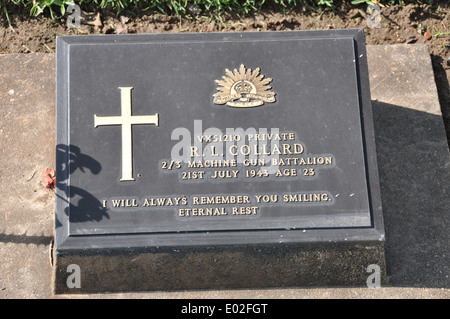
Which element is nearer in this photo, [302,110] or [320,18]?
[302,110]

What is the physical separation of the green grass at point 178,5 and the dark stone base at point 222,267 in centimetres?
236

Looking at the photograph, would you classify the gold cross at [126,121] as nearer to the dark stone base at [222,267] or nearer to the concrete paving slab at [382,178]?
the dark stone base at [222,267]

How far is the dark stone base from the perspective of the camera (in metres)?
4.09

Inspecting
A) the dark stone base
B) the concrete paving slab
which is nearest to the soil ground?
the concrete paving slab

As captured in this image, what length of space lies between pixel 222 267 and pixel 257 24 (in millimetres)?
2349

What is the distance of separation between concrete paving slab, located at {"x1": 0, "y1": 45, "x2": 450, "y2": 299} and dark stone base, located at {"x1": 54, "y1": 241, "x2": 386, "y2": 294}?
0.07m

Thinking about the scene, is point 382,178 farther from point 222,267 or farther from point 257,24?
point 257,24

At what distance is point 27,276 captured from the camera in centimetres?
433

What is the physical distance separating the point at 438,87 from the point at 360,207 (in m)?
1.72

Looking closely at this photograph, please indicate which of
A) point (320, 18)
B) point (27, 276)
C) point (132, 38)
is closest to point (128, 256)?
point (27, 276)

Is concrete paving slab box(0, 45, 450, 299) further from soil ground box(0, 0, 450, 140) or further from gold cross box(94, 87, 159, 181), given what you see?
gold cross box(94, 87, 159, 181)

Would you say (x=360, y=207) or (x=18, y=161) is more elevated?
(x=18, y=161)

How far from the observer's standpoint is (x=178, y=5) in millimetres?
5387

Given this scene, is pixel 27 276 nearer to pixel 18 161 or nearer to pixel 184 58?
pixel 18 161
